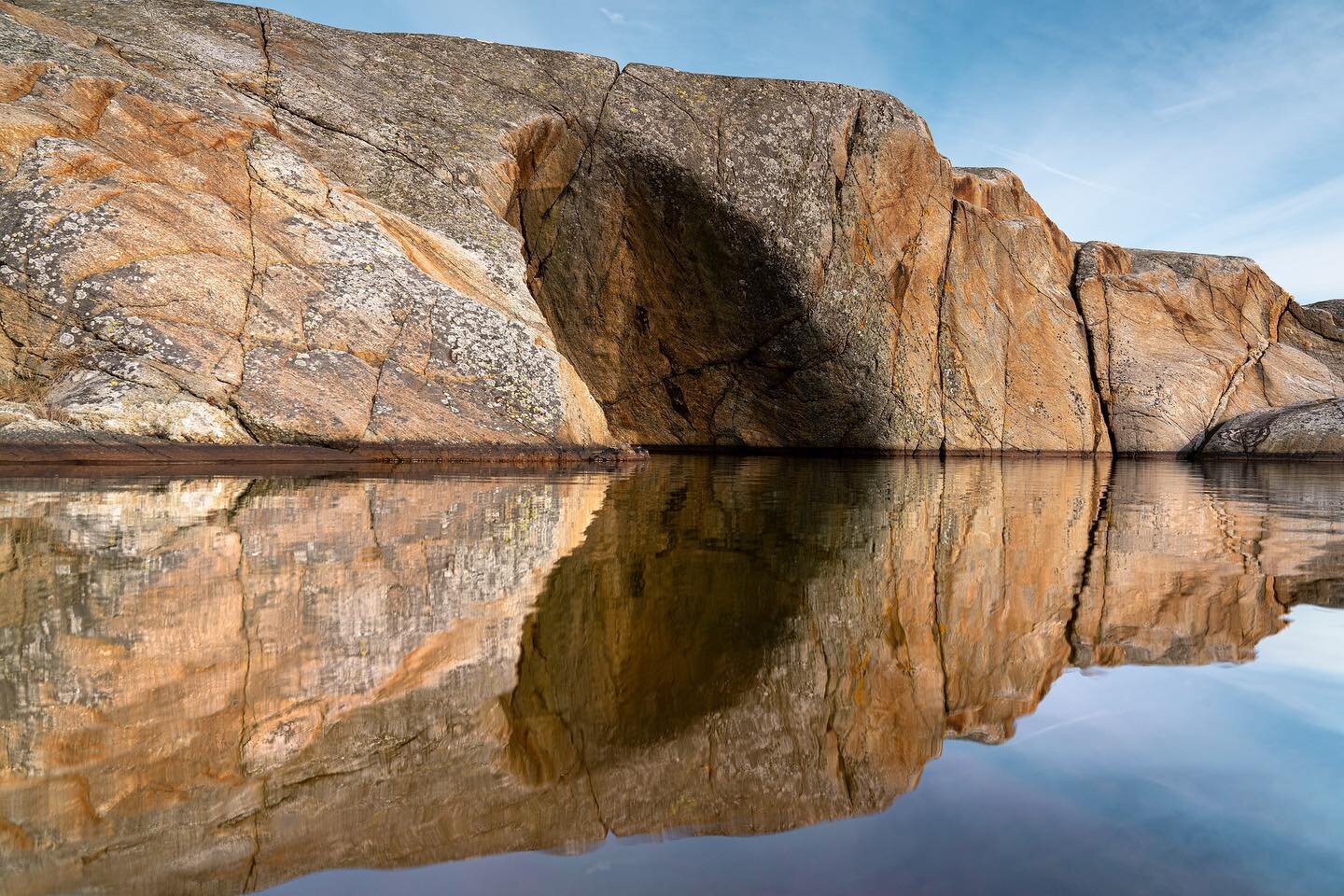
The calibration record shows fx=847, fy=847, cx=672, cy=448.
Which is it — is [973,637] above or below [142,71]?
below

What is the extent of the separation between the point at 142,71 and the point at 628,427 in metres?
8.17

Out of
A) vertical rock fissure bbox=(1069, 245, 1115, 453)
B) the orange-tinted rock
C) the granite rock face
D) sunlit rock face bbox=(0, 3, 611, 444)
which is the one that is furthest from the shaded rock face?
vertical rock fissure bbox=(1069, 245, 1115, 453)

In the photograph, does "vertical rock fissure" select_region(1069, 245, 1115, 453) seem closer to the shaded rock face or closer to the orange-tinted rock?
the orange-tinted rock

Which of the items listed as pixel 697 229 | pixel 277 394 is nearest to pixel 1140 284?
pixel 697 229

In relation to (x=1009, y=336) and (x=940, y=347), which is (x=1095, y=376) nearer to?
(x=1009, y=336)

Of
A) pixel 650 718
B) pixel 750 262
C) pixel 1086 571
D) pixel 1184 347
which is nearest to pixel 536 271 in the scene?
pixel 750 262

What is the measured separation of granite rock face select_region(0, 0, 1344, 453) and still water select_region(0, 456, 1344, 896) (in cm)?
431

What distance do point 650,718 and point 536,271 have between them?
12352mm

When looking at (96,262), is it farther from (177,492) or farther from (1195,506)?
(1195,506)

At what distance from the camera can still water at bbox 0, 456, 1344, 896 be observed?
1.07 metres

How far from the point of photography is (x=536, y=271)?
1323 cm

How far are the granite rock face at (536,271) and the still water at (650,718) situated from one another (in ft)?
14.1

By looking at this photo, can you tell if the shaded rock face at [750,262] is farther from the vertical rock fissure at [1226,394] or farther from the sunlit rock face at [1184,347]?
the vertical rock fissure at [1226,394]

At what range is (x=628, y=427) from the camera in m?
14.2
